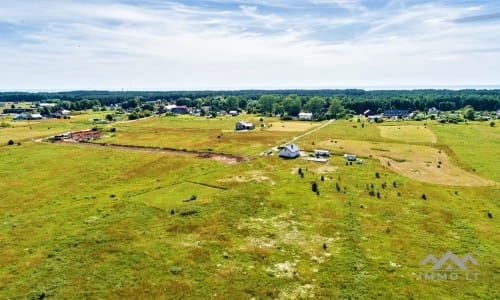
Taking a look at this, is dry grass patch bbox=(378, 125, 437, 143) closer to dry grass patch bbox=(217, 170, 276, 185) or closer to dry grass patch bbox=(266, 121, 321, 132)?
dry grass patch bbox=(266, 121, 321, 132)

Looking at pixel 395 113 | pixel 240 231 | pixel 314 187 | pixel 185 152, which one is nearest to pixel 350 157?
pixel 314 187

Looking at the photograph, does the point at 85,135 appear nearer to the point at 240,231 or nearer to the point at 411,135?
the point at 240,231

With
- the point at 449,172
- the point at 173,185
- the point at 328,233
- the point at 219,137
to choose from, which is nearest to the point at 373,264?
the point at 328,233

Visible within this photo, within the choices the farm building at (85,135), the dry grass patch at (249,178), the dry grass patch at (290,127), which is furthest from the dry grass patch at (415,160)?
the farm building at (85,135)

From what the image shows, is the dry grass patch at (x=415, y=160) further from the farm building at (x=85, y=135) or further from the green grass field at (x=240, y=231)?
the farm building at (x=85, y=135)

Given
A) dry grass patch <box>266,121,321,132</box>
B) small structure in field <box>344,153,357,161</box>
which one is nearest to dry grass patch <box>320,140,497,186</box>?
small structure in field <box>344,153,357,161</box>
